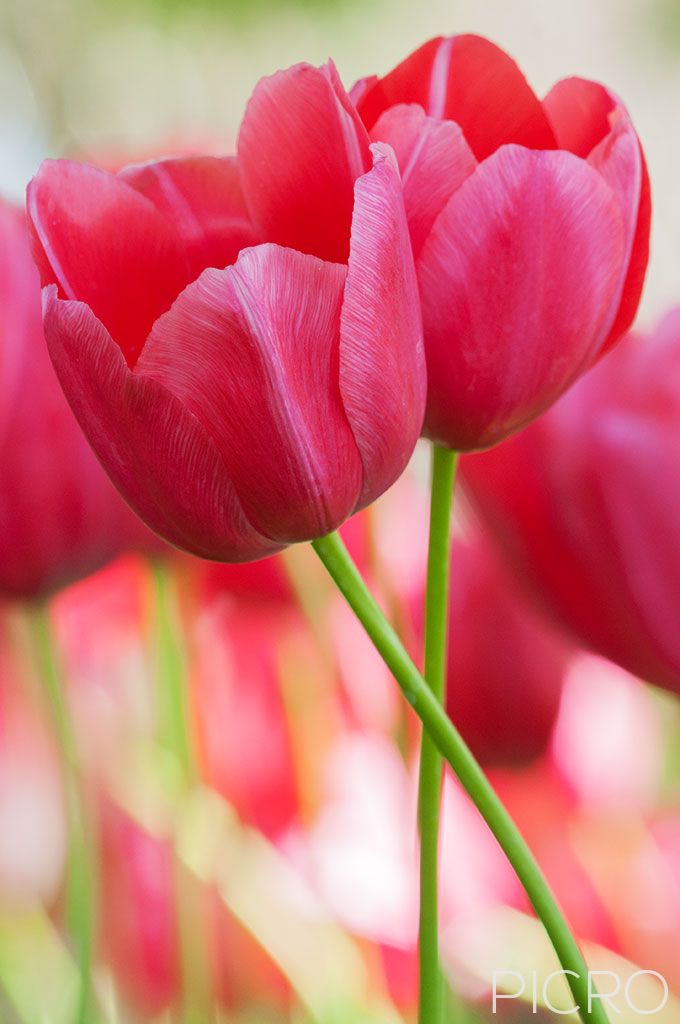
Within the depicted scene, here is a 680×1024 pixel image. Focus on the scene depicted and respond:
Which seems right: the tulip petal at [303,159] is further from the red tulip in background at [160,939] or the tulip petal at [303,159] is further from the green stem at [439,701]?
the red tulip in background at [160,939]

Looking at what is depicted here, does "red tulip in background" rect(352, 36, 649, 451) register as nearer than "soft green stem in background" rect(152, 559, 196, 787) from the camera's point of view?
Yes

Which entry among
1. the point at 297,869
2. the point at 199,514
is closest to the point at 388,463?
the point at 199,514

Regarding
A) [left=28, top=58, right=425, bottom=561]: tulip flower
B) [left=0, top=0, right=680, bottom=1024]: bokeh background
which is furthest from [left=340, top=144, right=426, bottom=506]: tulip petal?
[left=0, top=0, right=680, bottom=1024]: bokeh background

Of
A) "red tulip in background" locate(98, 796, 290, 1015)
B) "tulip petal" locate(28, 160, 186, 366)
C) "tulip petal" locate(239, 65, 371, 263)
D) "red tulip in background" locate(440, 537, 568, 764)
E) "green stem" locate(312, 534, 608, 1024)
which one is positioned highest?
"tulip petal" locate(239, 65, 371, 263)

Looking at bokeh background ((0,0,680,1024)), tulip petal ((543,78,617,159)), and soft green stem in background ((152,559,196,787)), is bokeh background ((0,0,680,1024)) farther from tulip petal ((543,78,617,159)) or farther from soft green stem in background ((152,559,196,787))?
tulip petal ((543,78,617,159))

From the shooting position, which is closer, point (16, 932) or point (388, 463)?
point (388, 463)

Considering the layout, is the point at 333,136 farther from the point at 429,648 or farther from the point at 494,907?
the point at 494,907
